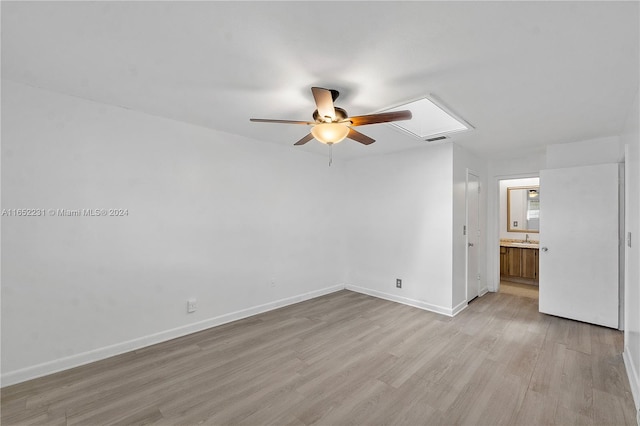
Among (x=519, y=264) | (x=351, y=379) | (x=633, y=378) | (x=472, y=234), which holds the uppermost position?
(x=472, y=234)

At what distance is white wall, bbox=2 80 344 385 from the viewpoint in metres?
2.31

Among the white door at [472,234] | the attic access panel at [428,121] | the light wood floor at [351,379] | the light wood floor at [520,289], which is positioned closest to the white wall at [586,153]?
the white door at [472,234]

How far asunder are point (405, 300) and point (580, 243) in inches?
94.2

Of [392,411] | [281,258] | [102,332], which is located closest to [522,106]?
[392,411]

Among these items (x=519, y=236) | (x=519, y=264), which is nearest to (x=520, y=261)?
(x=519, y=264)

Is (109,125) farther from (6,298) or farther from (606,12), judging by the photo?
(606,12)

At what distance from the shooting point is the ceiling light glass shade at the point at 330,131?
2.23 metres

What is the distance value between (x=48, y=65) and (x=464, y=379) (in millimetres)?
4013

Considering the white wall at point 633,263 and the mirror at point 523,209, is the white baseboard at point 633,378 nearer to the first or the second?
the white wall at point 633,263

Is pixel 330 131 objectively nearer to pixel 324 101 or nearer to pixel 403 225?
pixel 324 101

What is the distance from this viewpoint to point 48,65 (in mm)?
2002

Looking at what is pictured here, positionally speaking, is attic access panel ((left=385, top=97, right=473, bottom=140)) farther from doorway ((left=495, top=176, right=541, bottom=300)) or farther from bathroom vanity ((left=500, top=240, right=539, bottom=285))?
bathroom vanity ((left=500, top=240, right=539, bottom=285))

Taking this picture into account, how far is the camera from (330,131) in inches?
88.5

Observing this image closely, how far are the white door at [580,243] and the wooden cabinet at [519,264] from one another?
1.84 metres
